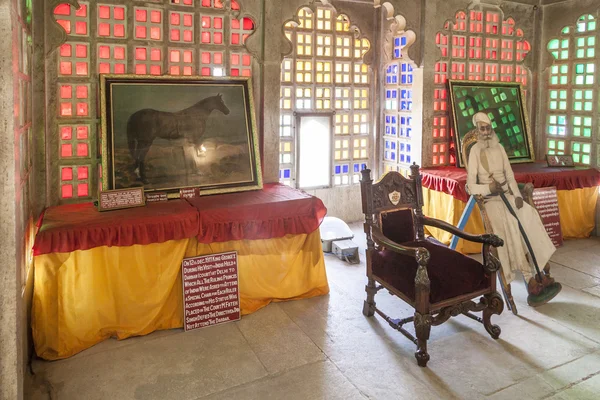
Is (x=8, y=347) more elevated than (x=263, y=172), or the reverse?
(x=263, y=172)

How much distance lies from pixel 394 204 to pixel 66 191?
117 inches

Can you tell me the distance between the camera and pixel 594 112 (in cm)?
702

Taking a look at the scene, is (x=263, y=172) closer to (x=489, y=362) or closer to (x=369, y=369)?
(x=369, y=369)

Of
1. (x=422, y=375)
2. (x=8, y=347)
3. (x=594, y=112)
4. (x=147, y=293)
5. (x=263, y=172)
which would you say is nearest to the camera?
(x=8, y=347)

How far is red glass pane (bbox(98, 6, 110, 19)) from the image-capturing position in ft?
15.1

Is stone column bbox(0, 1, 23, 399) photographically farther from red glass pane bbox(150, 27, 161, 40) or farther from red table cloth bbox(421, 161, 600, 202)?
red table cloth bbox(421, 161, 600, 202)

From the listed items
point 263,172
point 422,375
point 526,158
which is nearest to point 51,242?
point 263,172

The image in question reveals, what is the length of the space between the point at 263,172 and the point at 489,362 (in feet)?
9.69

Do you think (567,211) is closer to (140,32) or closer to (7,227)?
(140,32)

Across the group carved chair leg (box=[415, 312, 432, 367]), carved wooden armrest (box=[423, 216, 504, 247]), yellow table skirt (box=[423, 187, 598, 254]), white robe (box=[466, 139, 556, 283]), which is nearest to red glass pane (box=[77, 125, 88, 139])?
carved wooden armrest (box=[423, 216, 504, 247])

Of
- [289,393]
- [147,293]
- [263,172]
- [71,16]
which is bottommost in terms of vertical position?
[289,393]

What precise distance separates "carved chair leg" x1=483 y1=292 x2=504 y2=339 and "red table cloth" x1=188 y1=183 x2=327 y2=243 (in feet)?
5.37

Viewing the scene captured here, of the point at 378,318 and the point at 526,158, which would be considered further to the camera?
the point at 526,158

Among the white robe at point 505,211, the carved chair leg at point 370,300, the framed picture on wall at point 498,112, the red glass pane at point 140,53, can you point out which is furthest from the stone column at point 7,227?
the framed picture on wall at point 498,112
